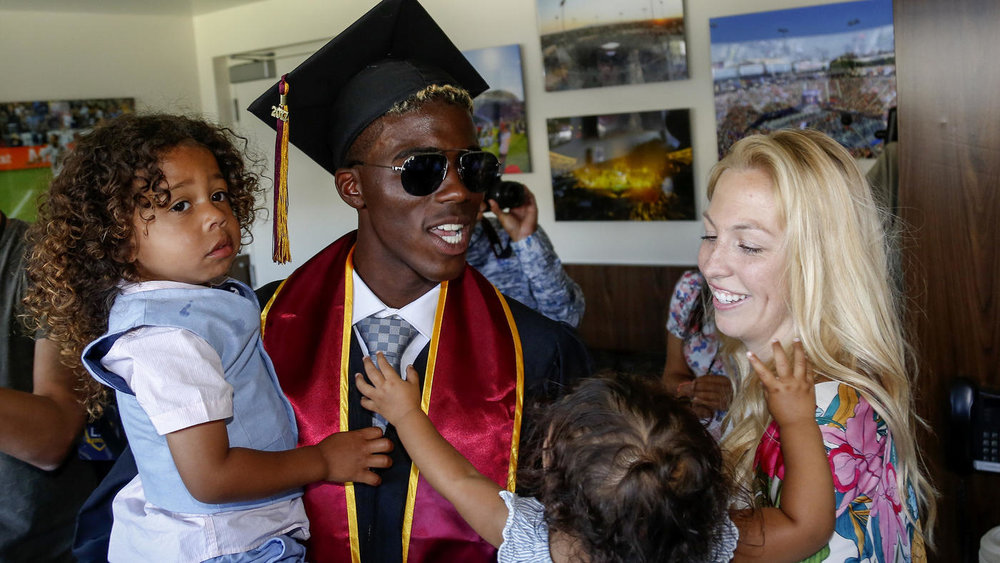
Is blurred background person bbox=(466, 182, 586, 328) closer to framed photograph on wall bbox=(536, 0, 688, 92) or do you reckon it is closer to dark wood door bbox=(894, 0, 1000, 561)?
dark wood door bbox=(894, 0, 1000, 561)

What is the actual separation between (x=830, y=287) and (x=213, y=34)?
23.6 feet

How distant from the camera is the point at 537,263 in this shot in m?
2.92

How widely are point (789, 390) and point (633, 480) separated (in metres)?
0.33

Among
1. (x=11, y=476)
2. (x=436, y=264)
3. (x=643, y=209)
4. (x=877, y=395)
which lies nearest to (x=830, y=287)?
(x=877, y=395)

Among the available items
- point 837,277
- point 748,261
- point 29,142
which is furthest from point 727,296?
point 29,142

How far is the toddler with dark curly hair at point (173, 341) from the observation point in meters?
1.40

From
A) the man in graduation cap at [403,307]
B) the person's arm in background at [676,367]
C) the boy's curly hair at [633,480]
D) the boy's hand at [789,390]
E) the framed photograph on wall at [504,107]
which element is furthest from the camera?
the framed photograph on wall at [504,107]

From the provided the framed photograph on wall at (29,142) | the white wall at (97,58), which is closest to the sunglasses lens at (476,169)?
the white wall at (97,58)

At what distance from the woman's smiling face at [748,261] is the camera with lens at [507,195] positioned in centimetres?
147

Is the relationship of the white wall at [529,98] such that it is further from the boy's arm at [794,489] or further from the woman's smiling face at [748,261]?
the boy's arm at [794,489]

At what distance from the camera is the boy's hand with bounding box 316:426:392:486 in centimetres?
154

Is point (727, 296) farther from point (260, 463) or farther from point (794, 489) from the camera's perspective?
point (260, 463)

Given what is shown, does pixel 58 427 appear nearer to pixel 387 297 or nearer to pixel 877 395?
pixel 387 297

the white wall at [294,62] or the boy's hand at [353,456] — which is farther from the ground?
the white wall at [294,62]
